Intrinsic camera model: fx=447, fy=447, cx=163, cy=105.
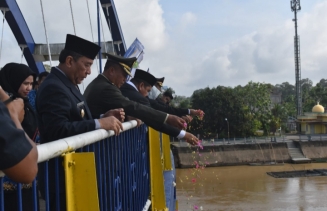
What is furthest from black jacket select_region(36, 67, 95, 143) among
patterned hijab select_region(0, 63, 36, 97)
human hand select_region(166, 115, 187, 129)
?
human hand select_region(166, 115, 187, 129)

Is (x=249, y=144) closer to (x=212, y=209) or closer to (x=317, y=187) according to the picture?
(x=317, y=187)

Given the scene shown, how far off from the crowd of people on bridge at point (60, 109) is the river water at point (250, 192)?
14071mm

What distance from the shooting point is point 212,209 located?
19.8m

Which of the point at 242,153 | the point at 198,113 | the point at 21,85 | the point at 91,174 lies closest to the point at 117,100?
the point at 21,85

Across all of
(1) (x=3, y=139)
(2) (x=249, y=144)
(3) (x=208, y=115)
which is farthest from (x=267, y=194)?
(1) (x=3, y=139)

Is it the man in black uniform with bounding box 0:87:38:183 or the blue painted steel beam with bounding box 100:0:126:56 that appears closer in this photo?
the man in black uniform with bounding box 0:87:38:183

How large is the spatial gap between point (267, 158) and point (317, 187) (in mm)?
10355

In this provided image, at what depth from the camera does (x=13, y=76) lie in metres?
2.66

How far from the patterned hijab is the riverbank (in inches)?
1211

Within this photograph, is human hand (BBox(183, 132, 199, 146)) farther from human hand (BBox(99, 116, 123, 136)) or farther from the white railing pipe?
the white railing pipe

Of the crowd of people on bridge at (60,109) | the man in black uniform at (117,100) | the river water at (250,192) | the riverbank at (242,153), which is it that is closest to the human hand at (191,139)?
the crowd of people on bridge at (60,109)

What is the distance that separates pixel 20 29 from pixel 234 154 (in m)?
25.9

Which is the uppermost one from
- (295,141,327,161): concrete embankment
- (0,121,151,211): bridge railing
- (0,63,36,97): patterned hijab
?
(0,63,36,97): patterned hijab

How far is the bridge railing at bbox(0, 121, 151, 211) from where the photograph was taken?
1.51 metres
